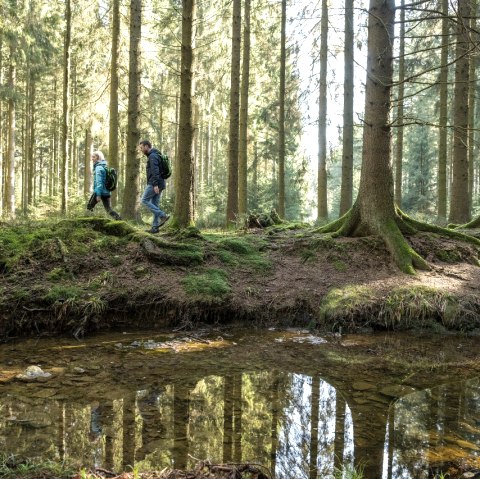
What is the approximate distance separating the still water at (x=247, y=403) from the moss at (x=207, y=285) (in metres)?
0.99

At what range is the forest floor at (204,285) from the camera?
271 inches

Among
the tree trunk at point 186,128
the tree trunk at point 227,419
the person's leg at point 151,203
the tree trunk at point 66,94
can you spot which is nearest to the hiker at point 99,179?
the person's leg at point 151,203

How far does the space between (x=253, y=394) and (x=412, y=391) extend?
5.76 ft

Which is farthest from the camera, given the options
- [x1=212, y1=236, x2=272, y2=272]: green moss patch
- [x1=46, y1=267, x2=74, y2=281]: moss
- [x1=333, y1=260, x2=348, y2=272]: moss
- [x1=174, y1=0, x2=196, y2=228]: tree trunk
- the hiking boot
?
the hiking boot

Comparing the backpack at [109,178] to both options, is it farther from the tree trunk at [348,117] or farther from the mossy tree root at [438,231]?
the tree trunk at [348,117]

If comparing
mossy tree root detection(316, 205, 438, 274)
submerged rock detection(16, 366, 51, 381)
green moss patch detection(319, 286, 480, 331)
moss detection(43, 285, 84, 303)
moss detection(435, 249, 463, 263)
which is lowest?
submerged rock detection(16, 366, 51, 381)

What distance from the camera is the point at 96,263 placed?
790cm

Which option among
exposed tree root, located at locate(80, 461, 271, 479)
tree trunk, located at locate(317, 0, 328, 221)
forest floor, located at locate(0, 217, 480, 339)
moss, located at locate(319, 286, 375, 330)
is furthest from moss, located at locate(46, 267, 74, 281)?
tree trunk, located at locate(317, 0, 328, 221)

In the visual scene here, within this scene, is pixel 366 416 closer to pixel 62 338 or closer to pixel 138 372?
pixel 138 372

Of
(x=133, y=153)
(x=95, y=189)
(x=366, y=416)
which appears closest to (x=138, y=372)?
(x=366, y=416)

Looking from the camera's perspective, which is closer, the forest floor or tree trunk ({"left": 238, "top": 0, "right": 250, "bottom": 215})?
the forest floor

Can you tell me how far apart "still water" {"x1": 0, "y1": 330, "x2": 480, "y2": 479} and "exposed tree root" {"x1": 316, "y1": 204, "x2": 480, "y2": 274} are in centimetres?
217

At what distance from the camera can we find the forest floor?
6891 millimetres

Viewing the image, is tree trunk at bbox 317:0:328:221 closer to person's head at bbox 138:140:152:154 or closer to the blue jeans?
the blue jeans
